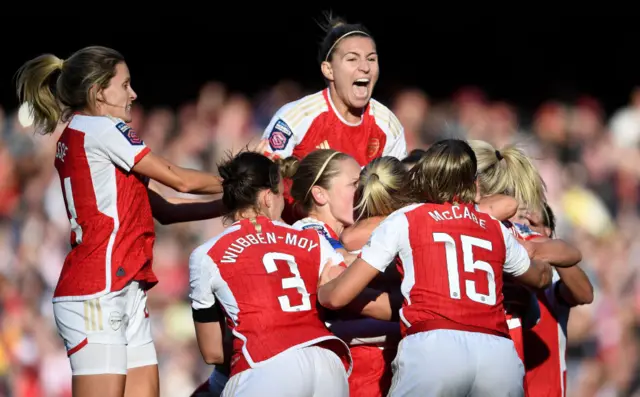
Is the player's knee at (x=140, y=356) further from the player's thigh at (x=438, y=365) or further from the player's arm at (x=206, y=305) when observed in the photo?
the player's thigh at (x=438, y=365)

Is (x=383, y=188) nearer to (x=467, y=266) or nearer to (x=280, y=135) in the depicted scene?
(x=467, y=266)

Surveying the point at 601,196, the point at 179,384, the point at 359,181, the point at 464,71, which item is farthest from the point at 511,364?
the point at 464,71

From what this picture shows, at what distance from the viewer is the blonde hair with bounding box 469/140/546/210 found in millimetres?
4332

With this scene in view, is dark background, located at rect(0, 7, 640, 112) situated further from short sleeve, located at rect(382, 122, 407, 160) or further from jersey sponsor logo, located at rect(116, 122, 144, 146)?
jersey sponsor logo, located at rect(116, 122, 144, 146)

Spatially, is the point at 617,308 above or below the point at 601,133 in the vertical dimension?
below

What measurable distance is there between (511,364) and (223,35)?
7.59 meters

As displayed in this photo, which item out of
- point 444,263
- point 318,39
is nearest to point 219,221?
point 318,39

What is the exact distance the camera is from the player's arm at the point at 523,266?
3688 mm

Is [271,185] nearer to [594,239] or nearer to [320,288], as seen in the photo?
[320,288]

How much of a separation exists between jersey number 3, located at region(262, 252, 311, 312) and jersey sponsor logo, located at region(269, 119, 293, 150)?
1.17 metres

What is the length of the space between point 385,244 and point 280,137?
4.63ft

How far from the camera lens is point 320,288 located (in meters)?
3.67

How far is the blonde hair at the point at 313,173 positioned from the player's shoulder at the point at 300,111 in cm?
57

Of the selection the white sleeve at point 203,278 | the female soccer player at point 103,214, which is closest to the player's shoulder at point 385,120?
the female soccer player at point 103,214
